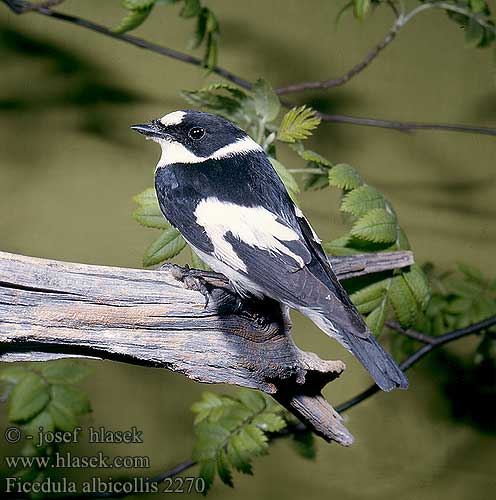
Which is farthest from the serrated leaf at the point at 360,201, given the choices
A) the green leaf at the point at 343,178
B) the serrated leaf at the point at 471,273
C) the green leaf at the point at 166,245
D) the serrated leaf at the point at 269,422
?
the serrated leaf at the point at 471,273

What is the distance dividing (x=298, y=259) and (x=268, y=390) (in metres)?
0.18

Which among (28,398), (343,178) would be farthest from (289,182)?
(28,398)

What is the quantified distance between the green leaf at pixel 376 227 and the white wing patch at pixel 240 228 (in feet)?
0.54

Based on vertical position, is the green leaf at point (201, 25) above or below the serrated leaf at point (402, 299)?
above

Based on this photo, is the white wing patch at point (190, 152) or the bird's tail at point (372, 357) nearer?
the bird's tail at point (372, 357)

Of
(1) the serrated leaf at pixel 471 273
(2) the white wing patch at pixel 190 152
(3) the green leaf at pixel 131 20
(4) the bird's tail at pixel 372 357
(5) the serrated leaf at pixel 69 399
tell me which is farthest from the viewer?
(1) the serrated leaf at pixel 471 273

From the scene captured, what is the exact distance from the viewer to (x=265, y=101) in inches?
39.4

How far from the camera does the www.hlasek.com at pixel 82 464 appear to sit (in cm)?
122

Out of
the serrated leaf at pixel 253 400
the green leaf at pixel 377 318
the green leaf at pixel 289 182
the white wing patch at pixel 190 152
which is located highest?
the white wing patch at pixel 190 152

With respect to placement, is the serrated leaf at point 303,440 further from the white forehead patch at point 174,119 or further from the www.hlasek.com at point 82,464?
the white forehead patch at point 174,119

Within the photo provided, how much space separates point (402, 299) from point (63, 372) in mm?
513

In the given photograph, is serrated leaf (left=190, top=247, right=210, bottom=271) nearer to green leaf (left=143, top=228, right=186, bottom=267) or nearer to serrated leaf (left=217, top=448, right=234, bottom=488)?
green leaf (left=143, top=228, right=186, bottom=267)

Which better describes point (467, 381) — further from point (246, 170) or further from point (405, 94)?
point (246, 170)

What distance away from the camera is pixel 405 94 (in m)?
1.47
